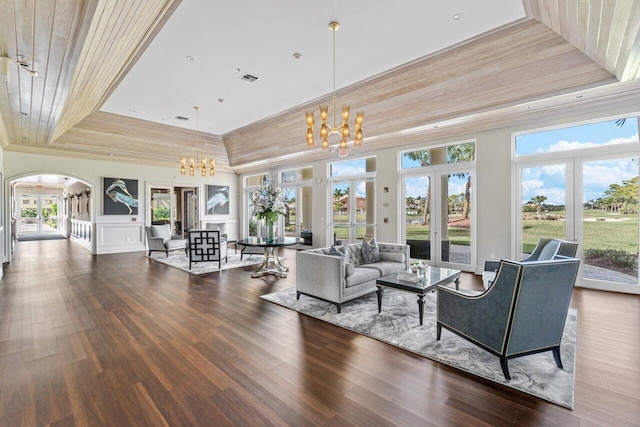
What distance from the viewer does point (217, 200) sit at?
11820mm

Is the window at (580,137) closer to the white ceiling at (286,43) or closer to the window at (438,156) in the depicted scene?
the window at (438,156)

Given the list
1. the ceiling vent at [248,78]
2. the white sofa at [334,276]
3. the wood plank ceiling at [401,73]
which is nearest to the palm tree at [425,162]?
the wood plank ceiling at [401,73]

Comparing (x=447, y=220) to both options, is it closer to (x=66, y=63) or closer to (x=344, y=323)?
(x=344, y=323)

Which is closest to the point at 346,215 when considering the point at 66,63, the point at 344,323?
the point at 344,323

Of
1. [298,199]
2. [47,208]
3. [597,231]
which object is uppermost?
[298,199]

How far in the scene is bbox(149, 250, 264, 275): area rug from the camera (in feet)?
21.7

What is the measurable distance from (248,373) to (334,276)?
1706mm

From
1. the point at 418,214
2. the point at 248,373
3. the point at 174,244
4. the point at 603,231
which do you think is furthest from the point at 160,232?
the point at 603,231

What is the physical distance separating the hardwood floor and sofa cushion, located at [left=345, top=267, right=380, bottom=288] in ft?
2.41

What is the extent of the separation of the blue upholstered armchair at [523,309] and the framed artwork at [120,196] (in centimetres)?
1039

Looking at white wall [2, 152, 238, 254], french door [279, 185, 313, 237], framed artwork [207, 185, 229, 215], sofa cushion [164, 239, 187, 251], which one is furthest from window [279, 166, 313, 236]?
white wall [2, 152, 238, 254]

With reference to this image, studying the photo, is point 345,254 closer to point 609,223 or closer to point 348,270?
point 348,270

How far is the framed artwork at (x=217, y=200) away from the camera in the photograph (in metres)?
11.6

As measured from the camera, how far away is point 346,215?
8750 mm
